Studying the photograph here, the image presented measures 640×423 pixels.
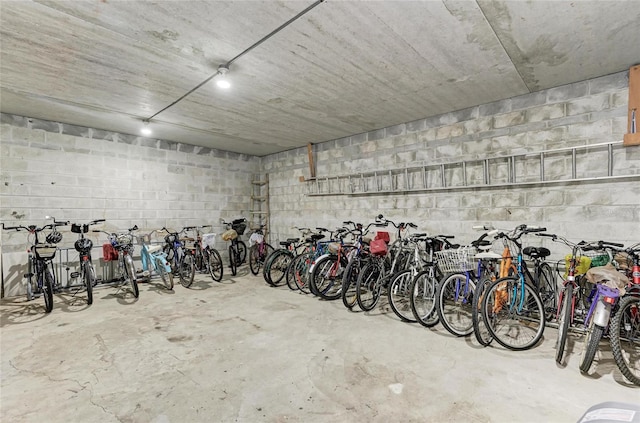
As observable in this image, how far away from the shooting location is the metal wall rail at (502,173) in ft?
9.86

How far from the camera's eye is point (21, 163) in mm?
4234

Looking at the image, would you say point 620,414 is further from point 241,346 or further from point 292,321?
point 292,321

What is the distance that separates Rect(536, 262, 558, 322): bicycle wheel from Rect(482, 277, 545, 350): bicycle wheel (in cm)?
21

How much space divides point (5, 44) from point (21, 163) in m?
2.64

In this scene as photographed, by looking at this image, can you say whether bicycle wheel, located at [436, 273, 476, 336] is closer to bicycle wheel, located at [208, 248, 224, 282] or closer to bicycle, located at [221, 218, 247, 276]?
bicycle wheel, located at [208, 248, 224, 282]

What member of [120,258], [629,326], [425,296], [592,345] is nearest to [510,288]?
[592,345]

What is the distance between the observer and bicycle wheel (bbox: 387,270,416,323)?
126 inches

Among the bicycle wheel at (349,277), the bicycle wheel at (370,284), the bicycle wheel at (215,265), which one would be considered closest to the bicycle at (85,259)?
the bicycle wheel at (215,265)

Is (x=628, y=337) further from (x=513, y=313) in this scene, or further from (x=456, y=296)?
(x=456, y=296)

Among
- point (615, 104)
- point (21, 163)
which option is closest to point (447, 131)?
point (615, 104)

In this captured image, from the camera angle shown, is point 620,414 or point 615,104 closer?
point 620,414

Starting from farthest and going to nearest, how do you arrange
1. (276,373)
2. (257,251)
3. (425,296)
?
(257,251), (425,296), (276,373)

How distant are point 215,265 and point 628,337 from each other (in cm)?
523

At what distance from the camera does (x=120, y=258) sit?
4.67m
